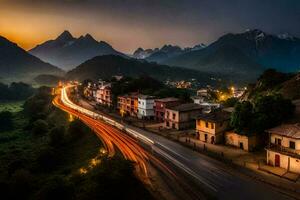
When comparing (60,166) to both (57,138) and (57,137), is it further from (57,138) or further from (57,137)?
(57,137)

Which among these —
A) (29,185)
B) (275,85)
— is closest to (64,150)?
(29,185)

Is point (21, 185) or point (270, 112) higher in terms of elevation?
point (270, 112)

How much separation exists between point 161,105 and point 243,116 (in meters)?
35.3

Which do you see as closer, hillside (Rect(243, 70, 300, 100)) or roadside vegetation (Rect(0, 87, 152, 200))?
roadside vegetation (Rect(0, 87, 152, 200))

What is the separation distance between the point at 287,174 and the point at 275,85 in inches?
2034

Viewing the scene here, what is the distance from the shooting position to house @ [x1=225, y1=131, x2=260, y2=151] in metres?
53.9

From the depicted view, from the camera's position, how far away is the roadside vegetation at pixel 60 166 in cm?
3950

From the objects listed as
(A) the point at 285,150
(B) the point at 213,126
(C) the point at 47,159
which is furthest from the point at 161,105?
(A) the point at 285,150

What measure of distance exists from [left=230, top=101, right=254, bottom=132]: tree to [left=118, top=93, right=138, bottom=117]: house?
150 ft

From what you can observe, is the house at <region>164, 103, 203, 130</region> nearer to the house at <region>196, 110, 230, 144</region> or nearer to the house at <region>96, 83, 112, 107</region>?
the house at <region>196, 110, 230, 144</region>

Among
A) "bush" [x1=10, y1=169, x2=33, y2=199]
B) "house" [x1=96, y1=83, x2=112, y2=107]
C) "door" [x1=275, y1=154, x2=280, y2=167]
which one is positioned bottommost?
"bush" [x1=10, y1=169, x2=33, y2=199]

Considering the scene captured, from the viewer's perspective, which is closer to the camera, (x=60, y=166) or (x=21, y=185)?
(x=21, y=185)

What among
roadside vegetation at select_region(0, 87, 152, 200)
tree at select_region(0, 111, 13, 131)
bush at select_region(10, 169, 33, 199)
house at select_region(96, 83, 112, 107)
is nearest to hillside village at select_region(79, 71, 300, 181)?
roadside vegetation at select_region(0, 87, 152, 200)

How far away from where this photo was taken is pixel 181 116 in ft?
249
